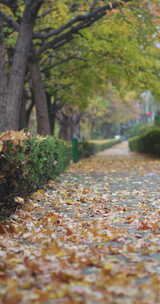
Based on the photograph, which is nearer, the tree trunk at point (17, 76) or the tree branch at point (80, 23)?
the tree branch at point (80, 23)

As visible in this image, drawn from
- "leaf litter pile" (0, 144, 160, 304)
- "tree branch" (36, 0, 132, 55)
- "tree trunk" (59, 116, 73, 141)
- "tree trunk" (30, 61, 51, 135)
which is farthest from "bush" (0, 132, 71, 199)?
"tree trunk" (59, 116, 73, 141)

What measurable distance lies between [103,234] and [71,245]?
636 mm

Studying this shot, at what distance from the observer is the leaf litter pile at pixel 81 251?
352 centimetres

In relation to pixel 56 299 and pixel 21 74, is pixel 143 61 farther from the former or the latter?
pixel 56 299

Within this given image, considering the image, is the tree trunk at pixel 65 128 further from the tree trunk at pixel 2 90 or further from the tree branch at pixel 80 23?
the tree trunk at pixel 2 90

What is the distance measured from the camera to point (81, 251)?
4938 millimetres

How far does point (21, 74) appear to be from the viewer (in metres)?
15.0

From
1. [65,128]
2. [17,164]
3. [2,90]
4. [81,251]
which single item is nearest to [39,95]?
[2,90]

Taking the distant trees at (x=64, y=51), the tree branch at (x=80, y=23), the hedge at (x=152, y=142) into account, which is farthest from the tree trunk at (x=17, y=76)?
the hedge at (x=152, y=142)

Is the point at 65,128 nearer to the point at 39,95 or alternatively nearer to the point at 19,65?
the point at 39,95

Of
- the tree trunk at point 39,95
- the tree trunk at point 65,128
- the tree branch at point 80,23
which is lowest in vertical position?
the tree trunk at point 65,128

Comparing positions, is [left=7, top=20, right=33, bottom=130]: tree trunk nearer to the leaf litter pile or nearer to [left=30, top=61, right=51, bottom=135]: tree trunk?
[left=30, top=61, right=51, bottom=135]: tree trunk

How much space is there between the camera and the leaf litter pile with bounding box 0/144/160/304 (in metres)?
3.52

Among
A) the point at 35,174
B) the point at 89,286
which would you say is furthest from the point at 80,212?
the point at 89,286
